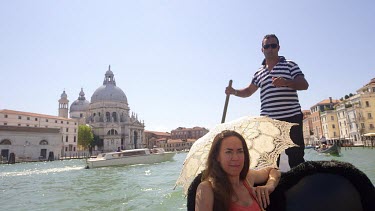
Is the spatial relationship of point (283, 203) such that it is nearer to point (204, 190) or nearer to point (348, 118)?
point (204, 190)

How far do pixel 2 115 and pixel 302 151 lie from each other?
1930 inches

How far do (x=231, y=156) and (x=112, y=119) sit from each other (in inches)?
2394

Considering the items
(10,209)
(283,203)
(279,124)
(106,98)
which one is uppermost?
(106,98)

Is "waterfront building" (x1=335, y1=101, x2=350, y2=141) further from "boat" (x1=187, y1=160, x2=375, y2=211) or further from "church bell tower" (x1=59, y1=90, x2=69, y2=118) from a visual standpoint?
"church bell tower" (x1=59, y1=90, x2=69, y2=118)

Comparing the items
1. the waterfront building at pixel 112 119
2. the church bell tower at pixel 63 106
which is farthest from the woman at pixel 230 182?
the church bell tower at pixel 63 106

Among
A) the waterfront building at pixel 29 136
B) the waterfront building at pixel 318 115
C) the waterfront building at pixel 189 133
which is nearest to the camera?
the waterfront building at pixel 29 136

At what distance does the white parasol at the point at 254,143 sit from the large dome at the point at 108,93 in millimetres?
60383

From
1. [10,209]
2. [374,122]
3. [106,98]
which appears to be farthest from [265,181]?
[106,98]

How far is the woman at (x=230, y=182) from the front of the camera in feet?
4.19

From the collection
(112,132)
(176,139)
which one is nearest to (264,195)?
(112,132)

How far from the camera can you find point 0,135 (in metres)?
34.6

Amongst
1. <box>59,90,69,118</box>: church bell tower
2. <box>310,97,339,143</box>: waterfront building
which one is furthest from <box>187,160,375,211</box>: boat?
<box>59,90,69,118</box>: church bell tower

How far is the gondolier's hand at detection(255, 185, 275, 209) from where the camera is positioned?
135 cm

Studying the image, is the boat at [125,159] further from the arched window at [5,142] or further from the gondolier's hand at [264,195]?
the gondolier's hand at [264,195]
